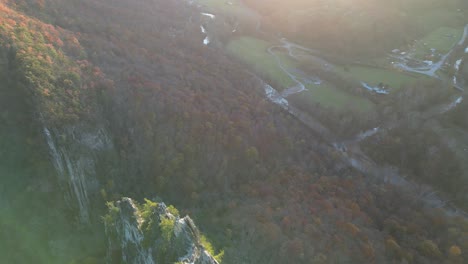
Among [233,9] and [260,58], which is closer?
[260,58]

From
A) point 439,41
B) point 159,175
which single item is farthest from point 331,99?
point 439,41

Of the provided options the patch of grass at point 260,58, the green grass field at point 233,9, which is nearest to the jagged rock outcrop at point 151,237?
the patch of grass at point 260,58

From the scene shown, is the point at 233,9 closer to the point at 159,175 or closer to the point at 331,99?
the point at 331,99

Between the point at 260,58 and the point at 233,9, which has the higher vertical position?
the point at 233,9

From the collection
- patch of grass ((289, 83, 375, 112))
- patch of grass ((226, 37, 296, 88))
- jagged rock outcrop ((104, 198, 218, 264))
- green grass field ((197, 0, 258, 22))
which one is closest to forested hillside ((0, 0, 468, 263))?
jagged rock outcrop ((104, 198, 218, 264))

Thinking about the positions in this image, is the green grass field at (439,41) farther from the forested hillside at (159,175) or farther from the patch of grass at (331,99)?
the forested hillside at (159,175)

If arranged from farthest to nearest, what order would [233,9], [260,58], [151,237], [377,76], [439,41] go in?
[233,9]
[439,41]
[260,58]
[377,76]
[151,237]
